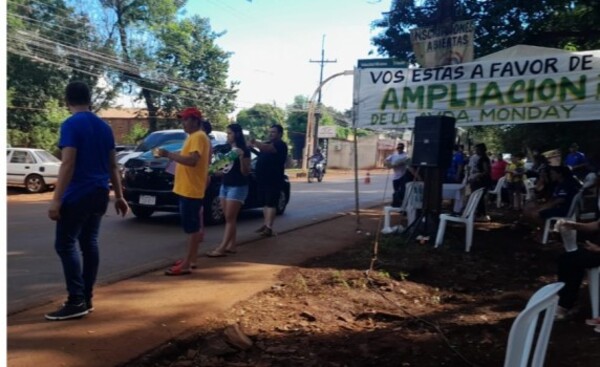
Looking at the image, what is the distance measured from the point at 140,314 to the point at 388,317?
2.13 metres

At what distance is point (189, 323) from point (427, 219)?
16.0 feet

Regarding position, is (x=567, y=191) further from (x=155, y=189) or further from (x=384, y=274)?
(x=155, y=189)

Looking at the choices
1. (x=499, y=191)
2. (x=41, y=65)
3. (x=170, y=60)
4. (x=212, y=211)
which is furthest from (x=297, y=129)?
(x=212, y=211)

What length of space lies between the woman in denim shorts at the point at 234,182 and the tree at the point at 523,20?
17.5 feet

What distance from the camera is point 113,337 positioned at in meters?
3.94

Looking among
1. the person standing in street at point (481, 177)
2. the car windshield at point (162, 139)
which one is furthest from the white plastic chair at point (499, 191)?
the car windshield at point (162, 139)

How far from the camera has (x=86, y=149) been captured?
13.6 ft

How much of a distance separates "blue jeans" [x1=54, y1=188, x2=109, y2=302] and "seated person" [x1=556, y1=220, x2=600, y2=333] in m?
3.82

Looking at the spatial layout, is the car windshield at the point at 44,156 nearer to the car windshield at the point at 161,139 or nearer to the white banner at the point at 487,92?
the car windshield at the point at 161,139

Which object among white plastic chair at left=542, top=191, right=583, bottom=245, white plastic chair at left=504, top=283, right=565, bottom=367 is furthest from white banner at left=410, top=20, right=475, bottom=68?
white plastic chair at left=504, top=283, right=565, bottom=367

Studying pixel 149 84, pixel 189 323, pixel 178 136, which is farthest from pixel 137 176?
pixel 149 84

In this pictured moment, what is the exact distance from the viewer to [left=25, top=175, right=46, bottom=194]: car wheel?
16719 millimetres

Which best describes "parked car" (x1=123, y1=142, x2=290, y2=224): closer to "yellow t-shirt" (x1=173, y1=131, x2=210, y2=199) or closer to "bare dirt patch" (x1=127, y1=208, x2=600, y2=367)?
"bare dirt patch" (x1=127, y1=208, x2=600, y2=367)

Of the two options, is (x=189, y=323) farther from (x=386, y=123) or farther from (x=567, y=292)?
(x=386, y=123)
